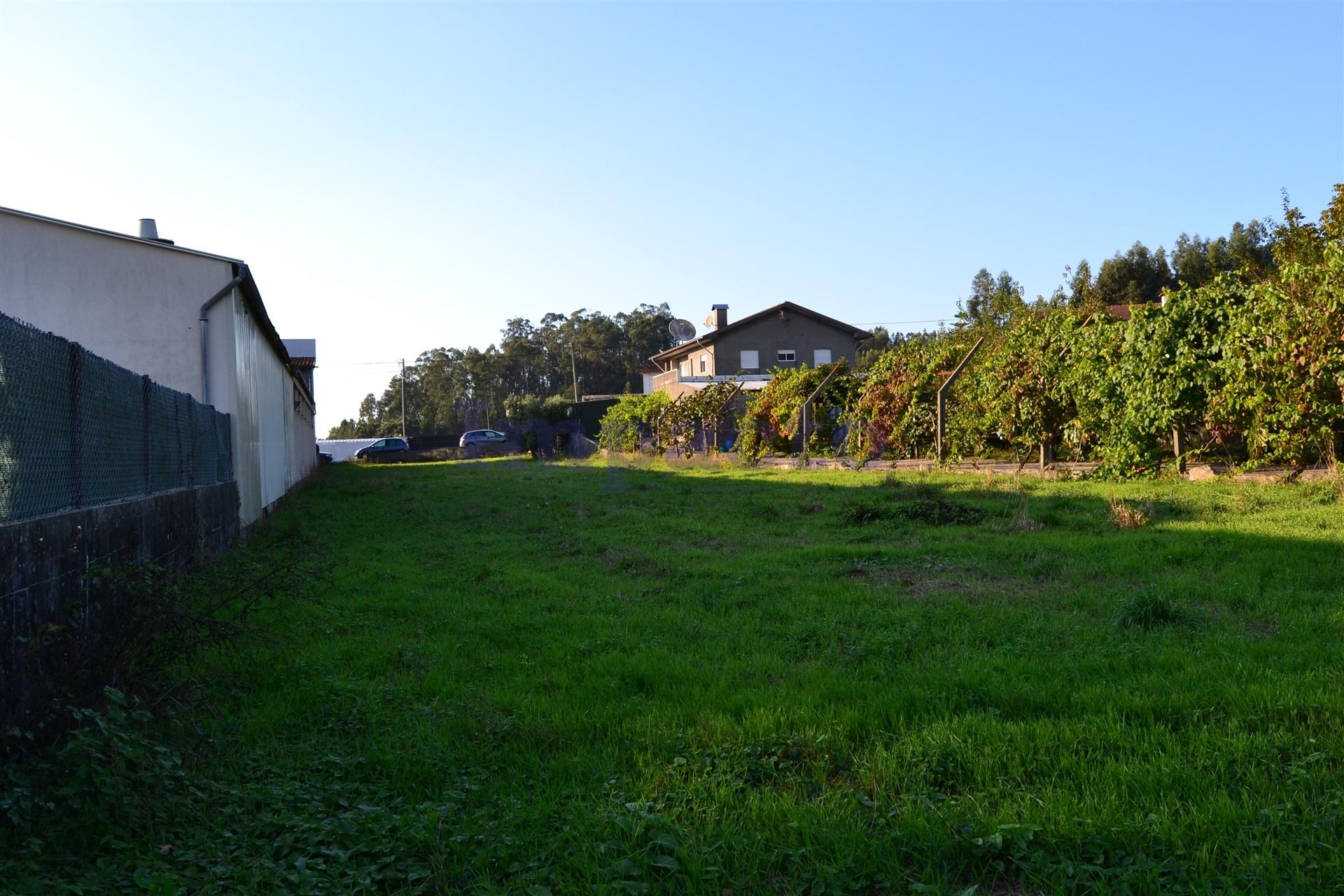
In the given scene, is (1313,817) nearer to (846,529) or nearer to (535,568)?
(535,568)

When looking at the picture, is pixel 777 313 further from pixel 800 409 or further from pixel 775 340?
pixel 800 409

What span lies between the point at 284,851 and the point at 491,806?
786 millimetres

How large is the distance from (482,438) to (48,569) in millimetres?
49762

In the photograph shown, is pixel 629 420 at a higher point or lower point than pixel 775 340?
lower

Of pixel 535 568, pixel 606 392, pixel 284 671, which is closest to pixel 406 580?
pixel 535 568

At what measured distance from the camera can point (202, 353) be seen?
44.3 feet

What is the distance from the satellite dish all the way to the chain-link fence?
51.1 metres

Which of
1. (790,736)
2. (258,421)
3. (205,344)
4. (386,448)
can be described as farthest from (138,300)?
(386,448)

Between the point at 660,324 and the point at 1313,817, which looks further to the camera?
the point at 660,324

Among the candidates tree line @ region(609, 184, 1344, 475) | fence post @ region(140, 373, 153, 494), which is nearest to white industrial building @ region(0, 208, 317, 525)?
fence post @ region(140, 373, 153, 494)

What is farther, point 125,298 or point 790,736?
point 125,298

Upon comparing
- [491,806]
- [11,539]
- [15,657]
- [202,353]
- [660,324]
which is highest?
[660,324]

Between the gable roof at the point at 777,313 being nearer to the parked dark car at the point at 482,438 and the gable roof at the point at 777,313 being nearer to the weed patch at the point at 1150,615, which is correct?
the parked dark car at the point at 482,438

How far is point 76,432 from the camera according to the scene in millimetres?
5762
